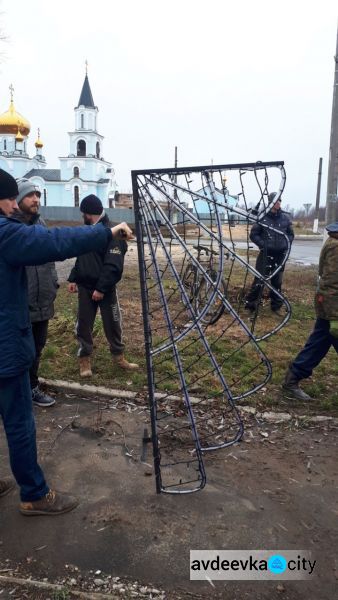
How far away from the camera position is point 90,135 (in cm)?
4906

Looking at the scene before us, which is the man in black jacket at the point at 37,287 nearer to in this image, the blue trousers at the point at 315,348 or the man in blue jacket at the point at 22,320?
the man in blue jacket at the point at 22,320

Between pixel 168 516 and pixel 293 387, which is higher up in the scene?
pixel 293 387

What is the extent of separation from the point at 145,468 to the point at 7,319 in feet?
4.87

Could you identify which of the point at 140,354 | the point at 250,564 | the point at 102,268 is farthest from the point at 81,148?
the point at 250,564

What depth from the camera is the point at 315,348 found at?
4008 millimetres

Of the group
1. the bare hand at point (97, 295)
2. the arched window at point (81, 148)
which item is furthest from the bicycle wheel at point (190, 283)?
the arched window at point (81, 148)

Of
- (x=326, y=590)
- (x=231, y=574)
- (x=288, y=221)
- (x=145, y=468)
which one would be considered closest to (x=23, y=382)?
(x=145, y=468)

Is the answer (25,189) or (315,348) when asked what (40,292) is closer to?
(25,189)

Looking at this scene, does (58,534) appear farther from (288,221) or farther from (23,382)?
(288,221)

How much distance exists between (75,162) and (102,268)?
1888 inches

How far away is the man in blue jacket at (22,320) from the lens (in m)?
2.11

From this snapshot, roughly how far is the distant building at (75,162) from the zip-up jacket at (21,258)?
1876 inches

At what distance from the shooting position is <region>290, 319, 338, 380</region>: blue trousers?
155 inches

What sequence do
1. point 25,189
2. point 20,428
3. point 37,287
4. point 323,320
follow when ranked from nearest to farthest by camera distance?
point 20,428
point 25,189
point 37,287
point 323,320
